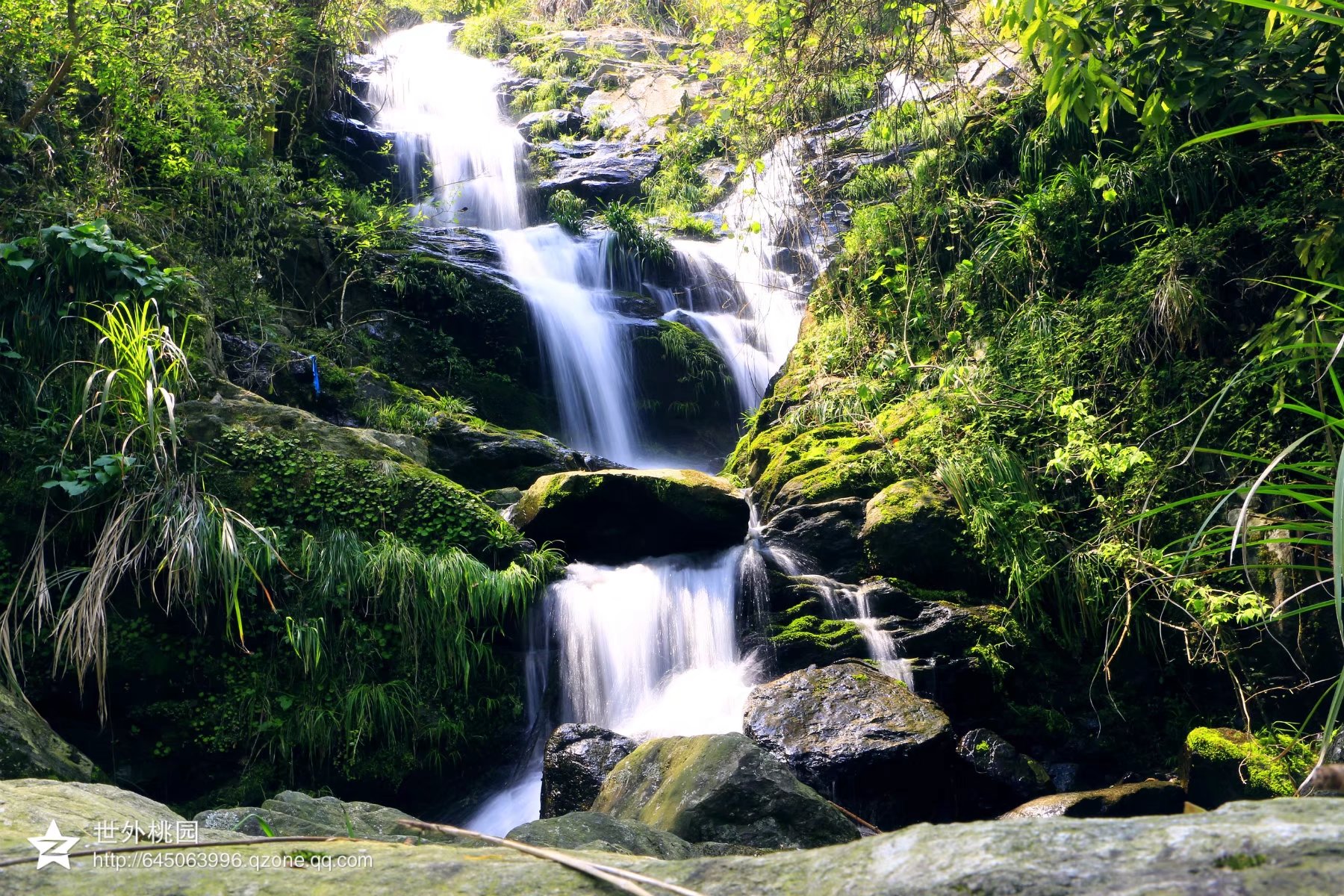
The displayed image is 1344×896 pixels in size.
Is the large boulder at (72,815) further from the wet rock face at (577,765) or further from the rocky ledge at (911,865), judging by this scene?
the wet rock face at (577,765)

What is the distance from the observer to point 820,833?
3.42 metres

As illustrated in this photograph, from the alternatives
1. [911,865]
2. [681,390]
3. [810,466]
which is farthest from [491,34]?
[911,865]

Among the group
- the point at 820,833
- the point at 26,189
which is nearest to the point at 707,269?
the point at 26,189

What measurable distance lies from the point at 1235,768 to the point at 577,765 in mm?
3245

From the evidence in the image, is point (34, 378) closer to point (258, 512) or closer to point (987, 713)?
point (258, 512)

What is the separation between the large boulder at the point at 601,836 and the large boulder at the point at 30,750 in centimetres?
193

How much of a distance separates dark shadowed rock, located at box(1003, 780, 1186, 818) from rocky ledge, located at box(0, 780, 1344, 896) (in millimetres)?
3622

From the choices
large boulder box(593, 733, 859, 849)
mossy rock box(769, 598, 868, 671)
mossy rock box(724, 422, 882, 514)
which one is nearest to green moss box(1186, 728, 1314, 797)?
mossy rock box(769, 598, 868, 671)

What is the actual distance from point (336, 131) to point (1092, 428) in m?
11.3

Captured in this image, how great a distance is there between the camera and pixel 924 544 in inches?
240

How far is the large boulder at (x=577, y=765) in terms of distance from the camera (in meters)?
4.38

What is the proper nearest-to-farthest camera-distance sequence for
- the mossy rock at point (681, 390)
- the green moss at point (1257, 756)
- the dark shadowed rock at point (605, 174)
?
the green moss at point (1257, 756) → the mossy rock at point (681, 390) → the dark shadowed rock at point (605, 174)

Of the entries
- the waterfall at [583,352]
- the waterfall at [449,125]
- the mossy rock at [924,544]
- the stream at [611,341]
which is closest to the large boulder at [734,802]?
the stream at [611,341]

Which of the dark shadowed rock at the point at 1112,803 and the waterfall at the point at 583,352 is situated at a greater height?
the waterfall at the point at 583,352
